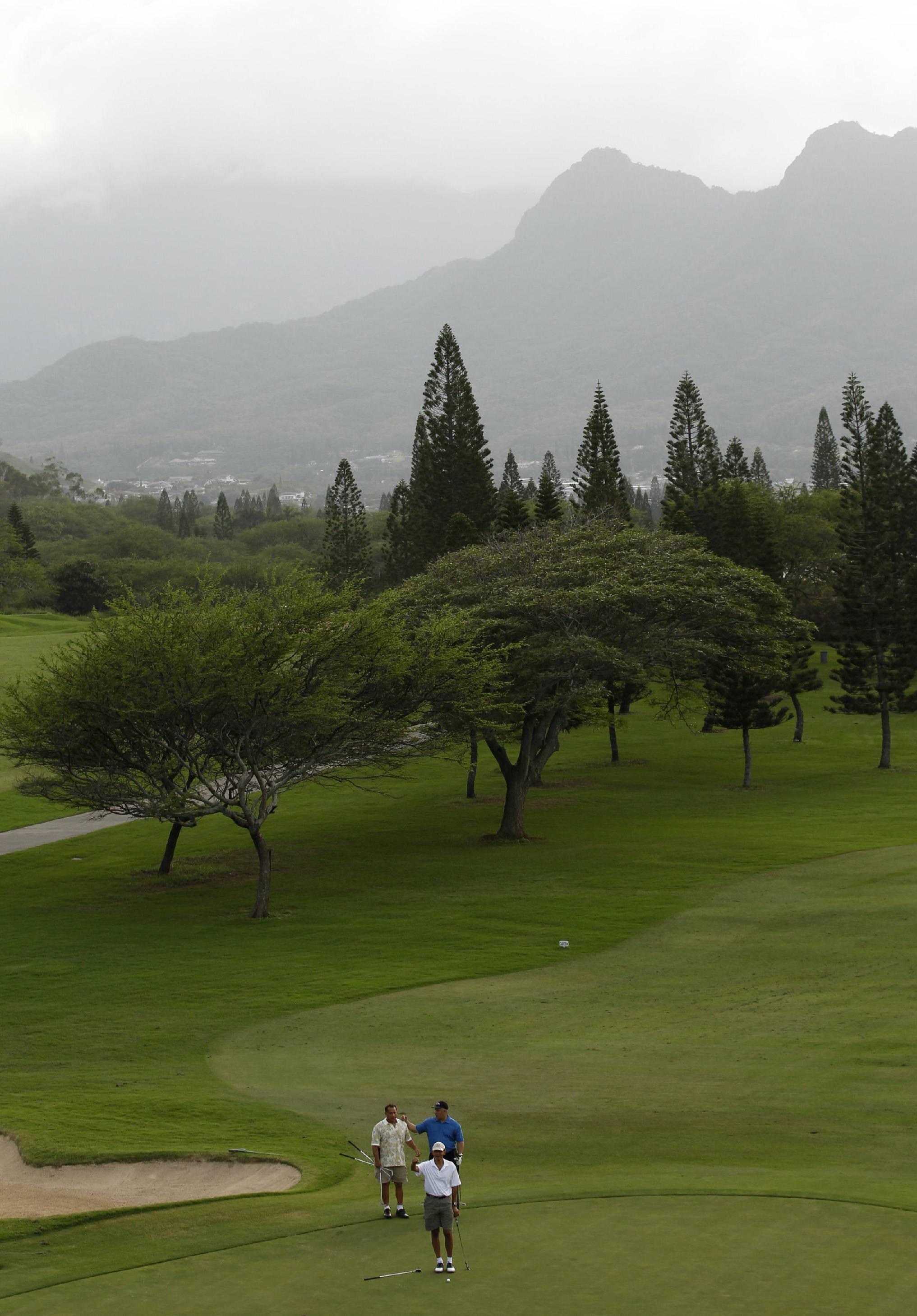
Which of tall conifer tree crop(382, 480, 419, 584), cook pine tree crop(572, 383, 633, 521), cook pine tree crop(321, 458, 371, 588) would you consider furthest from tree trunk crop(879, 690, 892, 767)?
cook pine tree crop(321, 458, 371, 588)

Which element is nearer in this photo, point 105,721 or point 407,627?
point 105,721

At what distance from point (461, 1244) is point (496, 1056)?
8012 millimetres

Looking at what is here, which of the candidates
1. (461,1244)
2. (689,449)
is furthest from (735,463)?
(461,1244)

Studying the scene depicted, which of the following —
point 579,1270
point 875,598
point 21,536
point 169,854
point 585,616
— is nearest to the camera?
point 579,1270

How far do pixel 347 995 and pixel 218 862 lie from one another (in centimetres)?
1666

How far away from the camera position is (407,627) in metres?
40.3

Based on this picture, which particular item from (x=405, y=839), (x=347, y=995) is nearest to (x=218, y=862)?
(x=405, y=839)

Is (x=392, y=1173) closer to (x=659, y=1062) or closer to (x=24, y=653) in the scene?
(x=659, y=1062)

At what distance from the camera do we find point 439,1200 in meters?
12.3

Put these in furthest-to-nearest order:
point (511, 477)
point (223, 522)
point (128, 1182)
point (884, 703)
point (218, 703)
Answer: point (223, 522) → point (511, 477) → point (884, 703) → point (218, 703) → point (128, 1182)

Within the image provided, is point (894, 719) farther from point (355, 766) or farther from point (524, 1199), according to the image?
point (524, 1199)

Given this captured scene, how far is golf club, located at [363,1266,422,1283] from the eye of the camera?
479 inches

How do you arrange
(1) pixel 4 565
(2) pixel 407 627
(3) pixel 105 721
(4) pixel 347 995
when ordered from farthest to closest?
(1) pixel 4 565 < (2) pixel 407 627 < (3) pixel 105 721 < (4) pixel 347 995

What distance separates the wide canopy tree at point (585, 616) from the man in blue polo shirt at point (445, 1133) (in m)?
25.2
